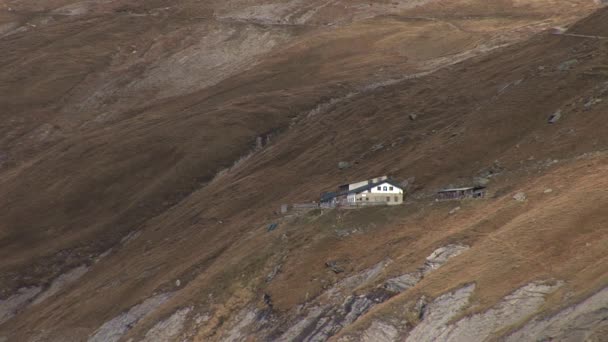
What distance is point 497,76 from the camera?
13050 cm

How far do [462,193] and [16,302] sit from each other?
170 feet

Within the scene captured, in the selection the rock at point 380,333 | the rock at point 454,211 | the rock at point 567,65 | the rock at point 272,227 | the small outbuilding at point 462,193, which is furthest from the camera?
the rock at point 567,65

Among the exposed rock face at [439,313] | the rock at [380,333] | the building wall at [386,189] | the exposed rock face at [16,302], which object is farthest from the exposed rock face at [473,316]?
the exposed rock face at [16,302]

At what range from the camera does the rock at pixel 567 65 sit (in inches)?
4538

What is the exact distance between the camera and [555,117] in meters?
101

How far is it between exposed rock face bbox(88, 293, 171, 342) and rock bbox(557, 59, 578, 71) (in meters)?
50.0

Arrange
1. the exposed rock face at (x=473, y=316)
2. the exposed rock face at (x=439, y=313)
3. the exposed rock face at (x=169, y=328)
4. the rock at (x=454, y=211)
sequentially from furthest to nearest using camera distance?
the exposed rock face at (x=169, y=328)
the rock at (x=454, y=211)
the exposed rock face at (x=439, y=313)
the exposed rock face at (x=473, y=316)

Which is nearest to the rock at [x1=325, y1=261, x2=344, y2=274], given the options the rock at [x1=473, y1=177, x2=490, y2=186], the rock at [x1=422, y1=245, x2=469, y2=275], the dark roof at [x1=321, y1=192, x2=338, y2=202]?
the rock at [x1=422, y1=245, x2=469, y2=275]

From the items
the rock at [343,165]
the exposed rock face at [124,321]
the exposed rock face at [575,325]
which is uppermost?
the exposed rock face at [575,325]

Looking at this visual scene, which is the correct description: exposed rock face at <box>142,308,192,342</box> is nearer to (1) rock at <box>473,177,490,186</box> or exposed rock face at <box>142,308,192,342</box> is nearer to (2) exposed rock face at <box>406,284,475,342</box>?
(2) exposed rock face at <box>406,284,475,342</box>

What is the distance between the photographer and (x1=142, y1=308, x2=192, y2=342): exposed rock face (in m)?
81.3

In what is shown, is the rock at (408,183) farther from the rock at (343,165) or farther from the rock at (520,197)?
the rock at (343,165)

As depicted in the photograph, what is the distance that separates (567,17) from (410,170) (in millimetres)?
87834

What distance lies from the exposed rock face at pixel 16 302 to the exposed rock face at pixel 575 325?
7038 cm
